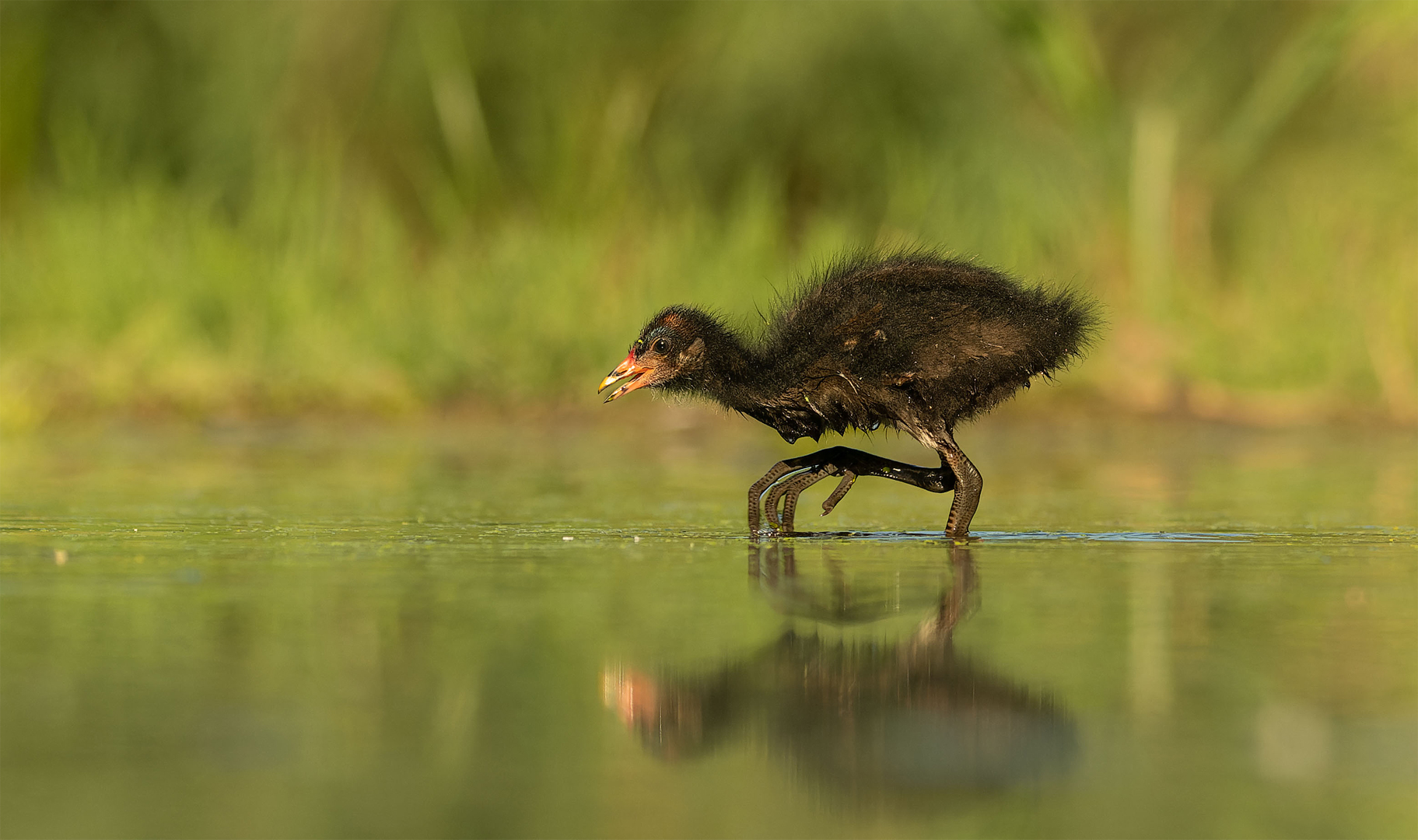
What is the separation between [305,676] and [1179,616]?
7.76 ft

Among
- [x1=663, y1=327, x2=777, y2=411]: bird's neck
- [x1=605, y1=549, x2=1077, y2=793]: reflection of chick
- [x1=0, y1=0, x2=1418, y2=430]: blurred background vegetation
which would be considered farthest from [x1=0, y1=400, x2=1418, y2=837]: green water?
[x1=0, y1=0, x2=1418, y2=430]: blurred background vegetation

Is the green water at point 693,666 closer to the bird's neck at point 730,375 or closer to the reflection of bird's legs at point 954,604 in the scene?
the reflection of bird's legs at point 954,604

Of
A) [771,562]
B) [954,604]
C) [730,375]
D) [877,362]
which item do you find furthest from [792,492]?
[954,604]

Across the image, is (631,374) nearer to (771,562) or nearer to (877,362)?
(877,362)

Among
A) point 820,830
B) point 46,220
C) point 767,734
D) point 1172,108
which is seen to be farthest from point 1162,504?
point 46,220

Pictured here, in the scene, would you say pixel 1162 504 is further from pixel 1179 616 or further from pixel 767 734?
pixel 767 734

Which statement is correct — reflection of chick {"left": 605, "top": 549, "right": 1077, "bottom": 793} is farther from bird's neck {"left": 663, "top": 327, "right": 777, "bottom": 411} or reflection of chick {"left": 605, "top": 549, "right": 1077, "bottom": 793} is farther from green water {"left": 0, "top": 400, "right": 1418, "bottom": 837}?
bird's neck {"left": 663, "top": 327, "right": 777, "bottom": 411}

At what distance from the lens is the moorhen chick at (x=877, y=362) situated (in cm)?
736

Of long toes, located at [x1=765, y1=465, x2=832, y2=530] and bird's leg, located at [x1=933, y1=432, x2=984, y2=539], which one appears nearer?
bird's leg, located at [x1=933, y1=432, x2=984, y2=539]

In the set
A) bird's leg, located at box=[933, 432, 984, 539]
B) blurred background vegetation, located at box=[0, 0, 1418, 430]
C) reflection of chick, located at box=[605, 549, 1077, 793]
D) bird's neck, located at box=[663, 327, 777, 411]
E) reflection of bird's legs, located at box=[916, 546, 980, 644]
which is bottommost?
reflection of chick, located at box=[605, 549, 1077, 793]

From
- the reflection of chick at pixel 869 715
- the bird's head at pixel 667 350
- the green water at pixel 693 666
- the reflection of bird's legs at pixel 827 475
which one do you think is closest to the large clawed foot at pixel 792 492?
the reflection of bird's legs at pixel 827 475

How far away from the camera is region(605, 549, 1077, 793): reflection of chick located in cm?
396

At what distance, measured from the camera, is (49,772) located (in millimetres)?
3887

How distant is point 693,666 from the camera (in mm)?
4871
